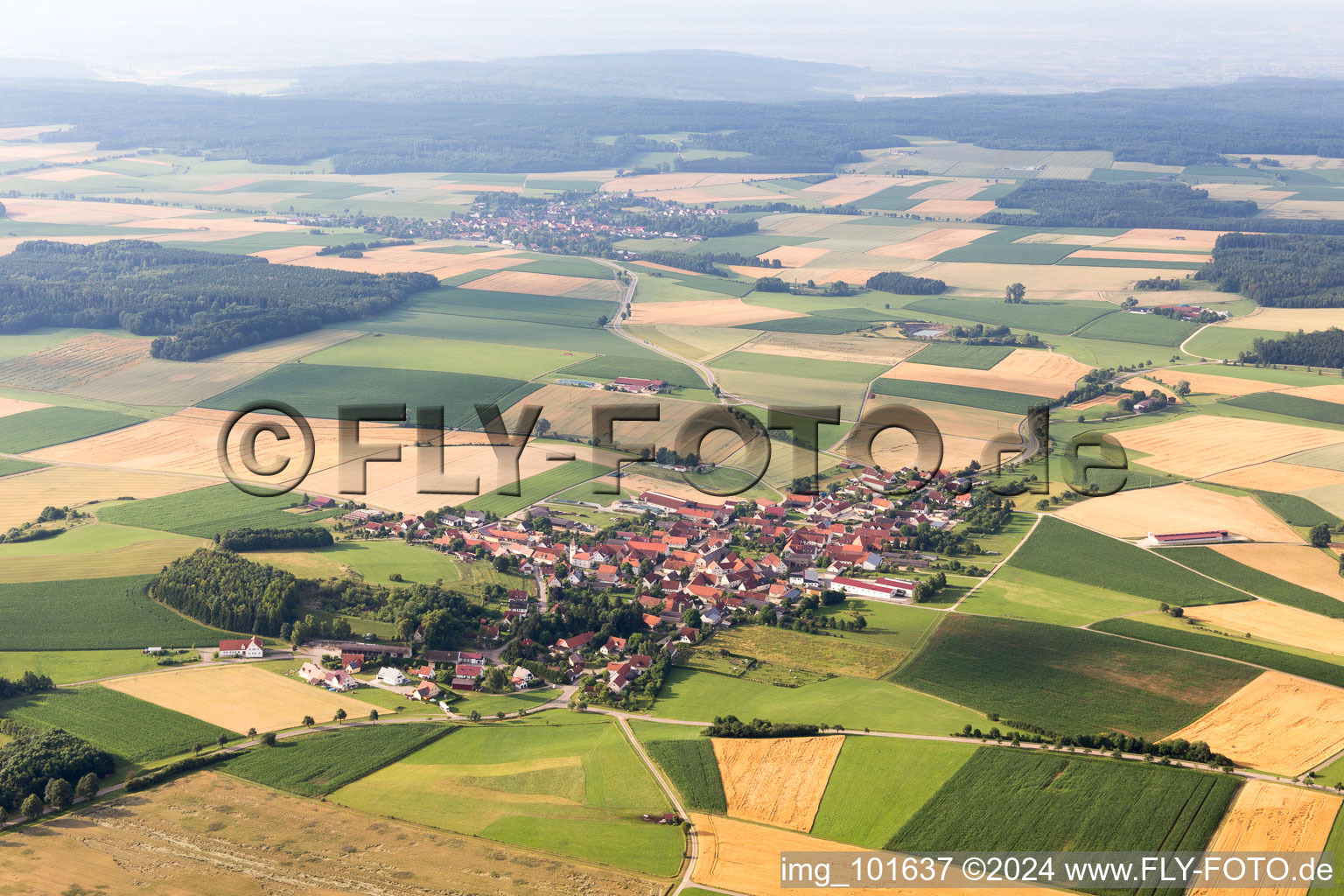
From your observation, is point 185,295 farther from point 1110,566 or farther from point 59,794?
point 1110,566

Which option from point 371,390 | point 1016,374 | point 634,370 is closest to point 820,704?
point 634,370

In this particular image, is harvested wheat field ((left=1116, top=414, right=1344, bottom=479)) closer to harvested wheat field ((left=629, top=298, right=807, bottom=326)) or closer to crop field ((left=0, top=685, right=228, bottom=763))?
harvested wheat field ((left=629, top=298, right=807, bottom=326))

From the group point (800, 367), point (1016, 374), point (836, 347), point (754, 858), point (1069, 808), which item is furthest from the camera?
point (836, 347)

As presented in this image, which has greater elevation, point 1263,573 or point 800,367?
point 800,367

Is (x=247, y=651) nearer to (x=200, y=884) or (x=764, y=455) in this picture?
(x=200, y=884)

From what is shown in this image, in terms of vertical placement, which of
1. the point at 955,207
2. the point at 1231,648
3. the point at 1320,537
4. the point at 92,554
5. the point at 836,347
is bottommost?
the point at 1231,648

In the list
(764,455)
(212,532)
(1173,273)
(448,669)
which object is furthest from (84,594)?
(1173,273)

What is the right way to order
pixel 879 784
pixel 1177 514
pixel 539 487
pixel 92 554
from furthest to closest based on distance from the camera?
pixel 539 487 < pixel 1177 514 < pixel 92 554 < pixel 879 784

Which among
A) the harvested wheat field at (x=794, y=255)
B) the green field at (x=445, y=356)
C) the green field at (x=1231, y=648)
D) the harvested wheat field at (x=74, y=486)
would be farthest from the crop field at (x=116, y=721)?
the harvested wheat field at (x=794, y=255)
